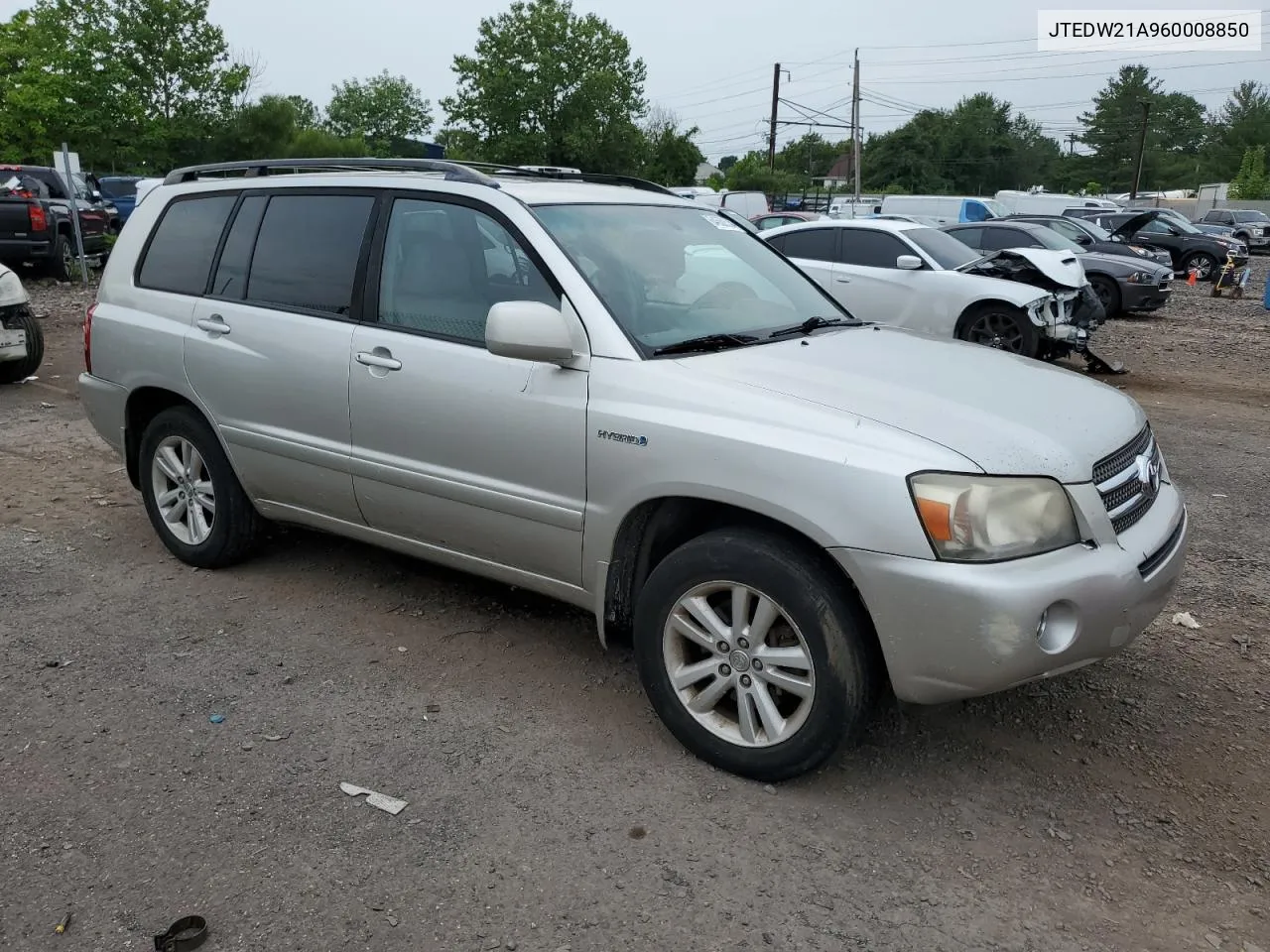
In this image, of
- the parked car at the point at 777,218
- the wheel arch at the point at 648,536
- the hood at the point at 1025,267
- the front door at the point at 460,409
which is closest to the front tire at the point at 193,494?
the front door at the point at 460,409

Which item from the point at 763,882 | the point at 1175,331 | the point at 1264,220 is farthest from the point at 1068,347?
the point at 1264,220

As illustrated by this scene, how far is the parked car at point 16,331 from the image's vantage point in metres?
9.12

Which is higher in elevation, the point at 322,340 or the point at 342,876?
the point at 322,340

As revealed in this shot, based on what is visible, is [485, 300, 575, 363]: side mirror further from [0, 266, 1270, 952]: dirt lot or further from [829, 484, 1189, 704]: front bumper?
[0, 266, 1270, 952]: dirt lot

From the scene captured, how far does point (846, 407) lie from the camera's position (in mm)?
3088

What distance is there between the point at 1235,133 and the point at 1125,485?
105m

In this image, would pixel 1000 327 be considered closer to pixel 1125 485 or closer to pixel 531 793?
pixel 1125 485

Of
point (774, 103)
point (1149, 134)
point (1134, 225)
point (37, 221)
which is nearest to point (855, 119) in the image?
point (774, 103)

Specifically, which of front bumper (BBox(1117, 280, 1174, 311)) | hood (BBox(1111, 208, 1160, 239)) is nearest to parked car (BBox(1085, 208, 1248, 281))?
hood (BBox(1111, 208, 1160, 239))

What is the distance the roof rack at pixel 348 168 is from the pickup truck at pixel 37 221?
12.8 meters

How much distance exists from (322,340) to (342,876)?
213cm

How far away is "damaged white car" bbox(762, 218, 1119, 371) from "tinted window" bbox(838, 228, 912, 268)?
0.01m

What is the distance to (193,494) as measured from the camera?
4.97 m

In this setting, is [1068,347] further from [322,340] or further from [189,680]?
[189,680]
